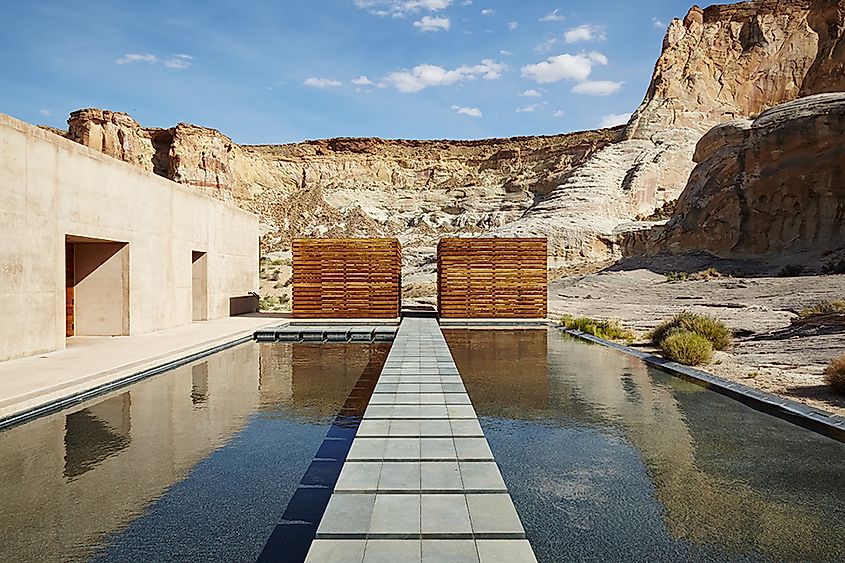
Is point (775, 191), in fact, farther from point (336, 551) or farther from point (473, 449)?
point (336, 551)

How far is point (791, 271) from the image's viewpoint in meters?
21.3

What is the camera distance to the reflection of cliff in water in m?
2.74

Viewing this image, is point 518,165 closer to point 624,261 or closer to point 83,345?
point 624,261

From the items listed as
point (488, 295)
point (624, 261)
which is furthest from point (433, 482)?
point (624, 261)

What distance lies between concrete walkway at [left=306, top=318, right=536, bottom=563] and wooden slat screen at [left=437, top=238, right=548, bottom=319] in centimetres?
935

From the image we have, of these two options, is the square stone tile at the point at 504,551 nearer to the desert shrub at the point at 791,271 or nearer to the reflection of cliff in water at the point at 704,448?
the reflection of cliff in water at the point at 704,448

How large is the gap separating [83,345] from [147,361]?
2404 mm

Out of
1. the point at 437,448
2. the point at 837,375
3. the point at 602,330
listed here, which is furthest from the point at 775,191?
the point at 437,448

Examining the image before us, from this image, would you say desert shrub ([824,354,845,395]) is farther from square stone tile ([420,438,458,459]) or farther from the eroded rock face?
the eroded rock face

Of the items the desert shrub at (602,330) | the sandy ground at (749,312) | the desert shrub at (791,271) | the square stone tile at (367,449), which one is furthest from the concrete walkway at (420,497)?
the desert shrub at (791,271)

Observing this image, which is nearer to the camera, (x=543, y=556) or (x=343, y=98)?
(x=543, y=556)

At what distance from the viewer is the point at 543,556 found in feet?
8.05

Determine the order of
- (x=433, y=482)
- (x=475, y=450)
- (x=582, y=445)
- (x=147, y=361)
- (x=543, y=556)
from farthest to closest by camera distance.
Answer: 1. (x=147, y=361)
2. (x=582, y=445)
3. (x=475, y=450)
4. (x=433, y=482)
5. (x=543, y=556)

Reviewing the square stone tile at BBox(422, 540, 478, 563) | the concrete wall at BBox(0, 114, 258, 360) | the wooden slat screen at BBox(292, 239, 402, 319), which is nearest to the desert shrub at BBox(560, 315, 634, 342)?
the wooden slat screen at BBox(292, 239, 402, 319)
